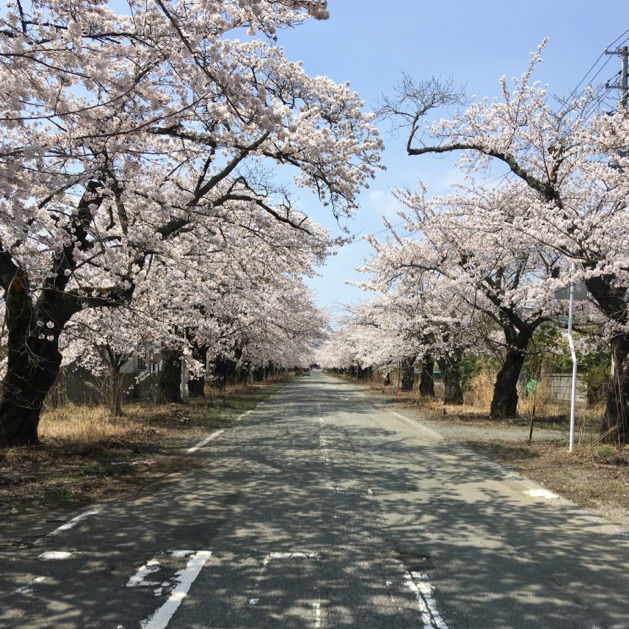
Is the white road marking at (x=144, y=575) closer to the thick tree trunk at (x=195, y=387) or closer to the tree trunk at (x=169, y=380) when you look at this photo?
the tree trunk at (x=169, y=380)

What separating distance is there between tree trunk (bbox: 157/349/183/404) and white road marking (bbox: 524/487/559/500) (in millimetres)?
15407

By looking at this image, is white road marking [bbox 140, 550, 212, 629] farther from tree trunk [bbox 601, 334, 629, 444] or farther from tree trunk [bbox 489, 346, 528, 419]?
tree trunk [bbox 489, 346, 528, 419]

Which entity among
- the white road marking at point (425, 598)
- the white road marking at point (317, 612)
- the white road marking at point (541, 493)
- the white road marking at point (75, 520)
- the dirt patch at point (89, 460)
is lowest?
the dirt patch at point (89, 460)

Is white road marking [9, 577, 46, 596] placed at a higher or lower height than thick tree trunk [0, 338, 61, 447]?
lower

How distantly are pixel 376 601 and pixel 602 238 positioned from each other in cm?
890

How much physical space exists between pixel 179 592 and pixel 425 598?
6.04 feet

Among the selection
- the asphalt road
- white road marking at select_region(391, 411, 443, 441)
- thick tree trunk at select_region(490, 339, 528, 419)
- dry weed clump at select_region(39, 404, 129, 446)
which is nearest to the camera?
the asphalt road

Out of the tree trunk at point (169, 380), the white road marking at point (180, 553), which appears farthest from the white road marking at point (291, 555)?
the tree trunk at point (169, 380)

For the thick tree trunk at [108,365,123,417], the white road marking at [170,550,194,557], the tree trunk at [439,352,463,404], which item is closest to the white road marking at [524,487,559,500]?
the white road marking at [170,550,194,557]

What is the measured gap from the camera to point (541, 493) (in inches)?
325

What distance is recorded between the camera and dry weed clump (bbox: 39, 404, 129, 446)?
1155cm

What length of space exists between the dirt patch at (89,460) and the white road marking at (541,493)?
542 centimetres

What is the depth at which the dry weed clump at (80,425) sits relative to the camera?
11.5 metres

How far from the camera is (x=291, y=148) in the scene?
31.0 feet
